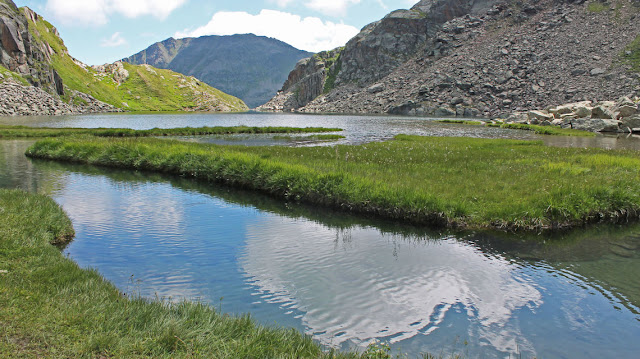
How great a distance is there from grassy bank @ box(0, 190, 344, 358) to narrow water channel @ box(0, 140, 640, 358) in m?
1.76

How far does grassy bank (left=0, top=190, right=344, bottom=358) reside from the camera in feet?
19.0

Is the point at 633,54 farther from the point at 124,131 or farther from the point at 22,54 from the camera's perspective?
the point at 22,54

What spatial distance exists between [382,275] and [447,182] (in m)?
10.3

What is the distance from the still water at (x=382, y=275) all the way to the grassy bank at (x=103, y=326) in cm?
163

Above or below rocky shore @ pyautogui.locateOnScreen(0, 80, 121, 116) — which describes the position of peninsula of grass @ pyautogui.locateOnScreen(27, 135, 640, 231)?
below

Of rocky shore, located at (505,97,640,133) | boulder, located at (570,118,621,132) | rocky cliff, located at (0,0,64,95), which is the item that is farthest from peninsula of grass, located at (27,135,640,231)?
rocky cliff, located at (0,0,64,95)

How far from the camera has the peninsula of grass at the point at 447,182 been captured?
16547 mm

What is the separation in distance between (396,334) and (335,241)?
21.4 feet

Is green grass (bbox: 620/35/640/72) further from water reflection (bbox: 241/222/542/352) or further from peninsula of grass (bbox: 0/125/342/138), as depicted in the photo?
water reflection (bbox: 241/222/542/352)

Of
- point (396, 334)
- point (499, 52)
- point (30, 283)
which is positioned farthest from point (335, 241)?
point (499, 52)

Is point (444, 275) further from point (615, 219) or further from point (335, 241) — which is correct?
point (615, 219)

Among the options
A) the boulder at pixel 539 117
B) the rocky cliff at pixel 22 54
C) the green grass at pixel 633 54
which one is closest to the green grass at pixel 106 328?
the boulder at pixel 539 117

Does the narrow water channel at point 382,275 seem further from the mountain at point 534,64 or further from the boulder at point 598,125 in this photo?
the mountain at point 534,64

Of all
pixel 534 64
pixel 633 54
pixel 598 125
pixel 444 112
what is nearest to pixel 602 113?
pixel 598 125
